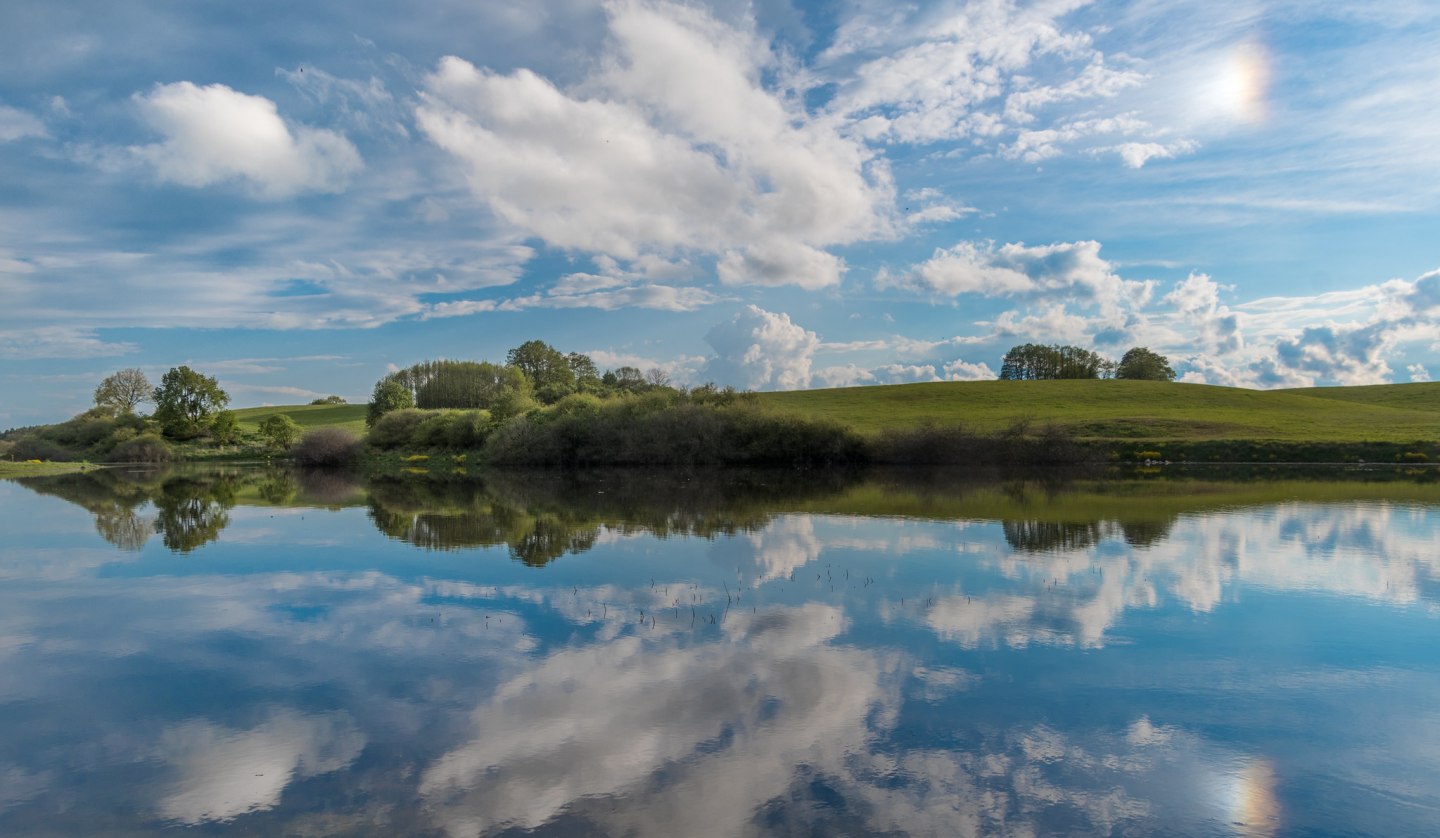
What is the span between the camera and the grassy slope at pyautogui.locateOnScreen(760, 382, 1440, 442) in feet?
176

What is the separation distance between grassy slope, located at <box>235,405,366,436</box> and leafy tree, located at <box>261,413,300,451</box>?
13.2 meters

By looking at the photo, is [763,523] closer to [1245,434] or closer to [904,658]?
[904,658]

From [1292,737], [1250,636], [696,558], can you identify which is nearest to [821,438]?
[696,558]

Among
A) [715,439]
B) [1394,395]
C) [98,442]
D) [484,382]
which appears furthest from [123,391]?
[1394,395]

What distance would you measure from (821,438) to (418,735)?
44.9m

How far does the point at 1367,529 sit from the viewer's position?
65.6 ft

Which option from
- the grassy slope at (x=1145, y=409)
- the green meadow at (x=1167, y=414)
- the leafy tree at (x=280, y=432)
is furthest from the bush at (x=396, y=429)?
the grassy slope at (x=1145, y=409)

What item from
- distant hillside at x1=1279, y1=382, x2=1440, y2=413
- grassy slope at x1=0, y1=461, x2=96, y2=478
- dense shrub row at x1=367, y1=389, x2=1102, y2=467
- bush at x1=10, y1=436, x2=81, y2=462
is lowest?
grassy slope at x1=0, y1=461, x2=96, y2=478

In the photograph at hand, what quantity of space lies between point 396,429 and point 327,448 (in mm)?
5844

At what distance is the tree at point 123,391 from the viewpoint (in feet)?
294

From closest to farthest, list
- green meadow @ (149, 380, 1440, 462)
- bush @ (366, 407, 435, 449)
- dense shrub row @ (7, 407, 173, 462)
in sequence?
green meadow @ (149, 380, 1440, 462)
bush @ (366, 407, 435, 449)
dense shrub row @ (7, 407, 173, 462)

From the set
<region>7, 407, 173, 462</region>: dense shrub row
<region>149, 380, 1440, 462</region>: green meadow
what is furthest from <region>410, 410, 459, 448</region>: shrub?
<region>7, 407, 173, 462</region>: dense shrub row

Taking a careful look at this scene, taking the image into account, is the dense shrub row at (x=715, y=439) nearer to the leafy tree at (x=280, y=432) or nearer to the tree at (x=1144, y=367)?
the leafy tree at (x=280, y=432)

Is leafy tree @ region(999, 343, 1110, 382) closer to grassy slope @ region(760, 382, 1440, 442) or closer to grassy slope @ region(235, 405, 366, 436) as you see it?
grassy slope @ region(760, 382, 1440, 442)
